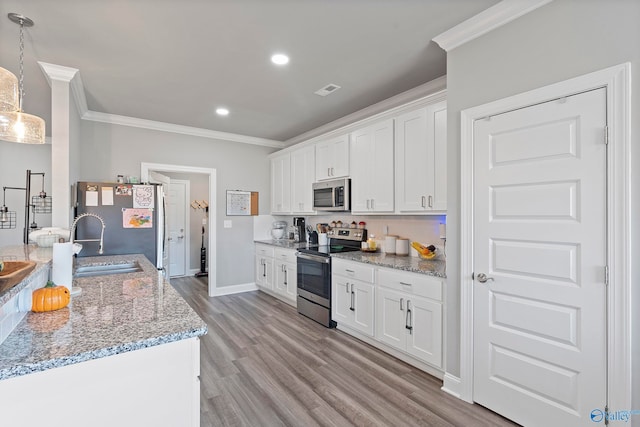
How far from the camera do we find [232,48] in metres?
2.45

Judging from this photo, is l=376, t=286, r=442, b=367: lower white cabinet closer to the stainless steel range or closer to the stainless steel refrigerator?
the stainless steel range

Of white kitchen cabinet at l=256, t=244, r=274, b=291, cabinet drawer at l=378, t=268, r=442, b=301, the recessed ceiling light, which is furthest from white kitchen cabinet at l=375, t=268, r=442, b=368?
white kitchen cabinet at l=256, t=244, r=274, b=291

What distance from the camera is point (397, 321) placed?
9.24ft

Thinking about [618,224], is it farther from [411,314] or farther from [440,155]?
[411,314]

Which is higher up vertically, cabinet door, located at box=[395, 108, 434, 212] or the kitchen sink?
cabinet door, located at box=[395, 108, 434, 212]

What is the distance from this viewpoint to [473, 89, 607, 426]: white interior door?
1639mm

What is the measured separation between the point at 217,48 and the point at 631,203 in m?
2.81

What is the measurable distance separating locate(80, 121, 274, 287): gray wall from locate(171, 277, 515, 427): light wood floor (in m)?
1.65

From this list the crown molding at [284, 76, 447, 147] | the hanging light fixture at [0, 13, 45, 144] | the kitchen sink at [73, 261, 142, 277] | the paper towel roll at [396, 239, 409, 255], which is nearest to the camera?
the hanging light fixture at [0, 13, 45, 144]

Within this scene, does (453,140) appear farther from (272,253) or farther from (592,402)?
(272,253)

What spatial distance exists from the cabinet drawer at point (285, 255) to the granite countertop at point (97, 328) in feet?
8.25

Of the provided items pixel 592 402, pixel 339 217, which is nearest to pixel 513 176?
pixel 592 402

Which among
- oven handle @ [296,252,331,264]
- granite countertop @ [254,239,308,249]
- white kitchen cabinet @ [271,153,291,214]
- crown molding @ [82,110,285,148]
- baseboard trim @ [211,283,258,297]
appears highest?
crown molding @ [82,110,285,148]

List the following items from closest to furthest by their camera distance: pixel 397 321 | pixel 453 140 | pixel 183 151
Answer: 1. pixel 453 140
2. pixel 397 321
3. pixel 183 151
